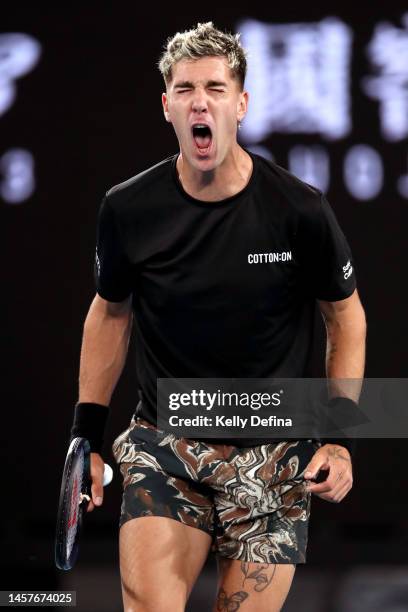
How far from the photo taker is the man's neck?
3264mm

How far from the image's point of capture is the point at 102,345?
3410mm

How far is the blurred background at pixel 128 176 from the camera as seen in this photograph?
18.2 ft

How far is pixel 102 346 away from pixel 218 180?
0.58 metres

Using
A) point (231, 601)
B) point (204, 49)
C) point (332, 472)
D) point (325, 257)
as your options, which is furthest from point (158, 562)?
point (204, 49)

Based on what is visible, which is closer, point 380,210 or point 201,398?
point 201,398

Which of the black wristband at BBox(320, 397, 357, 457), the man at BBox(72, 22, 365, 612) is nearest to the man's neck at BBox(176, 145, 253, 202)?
the man at BBox(72, 22, 365, 612)

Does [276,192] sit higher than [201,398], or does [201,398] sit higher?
[276,192]

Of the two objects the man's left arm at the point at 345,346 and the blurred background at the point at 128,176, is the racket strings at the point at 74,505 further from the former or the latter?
the blurred background at the point at 128,176

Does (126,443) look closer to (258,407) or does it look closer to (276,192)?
(258,407)

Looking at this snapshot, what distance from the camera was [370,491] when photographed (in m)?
5.82

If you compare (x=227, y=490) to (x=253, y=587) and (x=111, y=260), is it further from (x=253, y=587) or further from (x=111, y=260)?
(x=111, y=260)

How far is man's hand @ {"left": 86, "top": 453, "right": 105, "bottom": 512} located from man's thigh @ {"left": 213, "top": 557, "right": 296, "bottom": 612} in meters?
0.40

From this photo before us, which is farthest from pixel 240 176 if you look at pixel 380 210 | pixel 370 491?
pixel 370 491

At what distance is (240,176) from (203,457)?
77 centimetres
